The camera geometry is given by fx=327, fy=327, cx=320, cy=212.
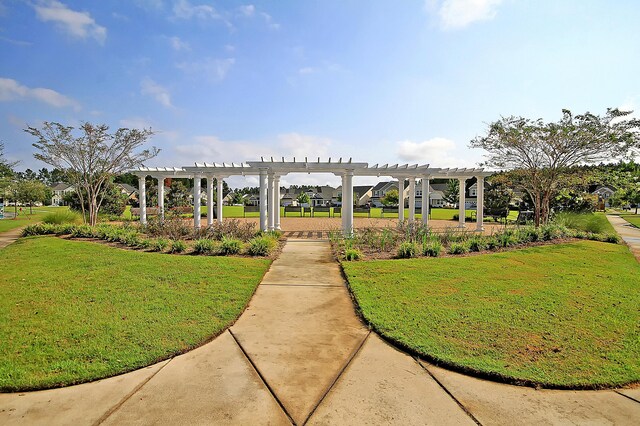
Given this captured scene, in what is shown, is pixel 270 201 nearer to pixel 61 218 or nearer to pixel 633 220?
pixel 61 218

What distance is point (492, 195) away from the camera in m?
26.6

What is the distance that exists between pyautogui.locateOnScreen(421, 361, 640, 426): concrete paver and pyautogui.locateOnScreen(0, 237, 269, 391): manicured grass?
3.31 metres

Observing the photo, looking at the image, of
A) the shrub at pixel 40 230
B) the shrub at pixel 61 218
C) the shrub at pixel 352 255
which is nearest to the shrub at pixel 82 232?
the shrub at pixel 40 230

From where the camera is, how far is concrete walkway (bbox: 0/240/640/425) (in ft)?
9.54

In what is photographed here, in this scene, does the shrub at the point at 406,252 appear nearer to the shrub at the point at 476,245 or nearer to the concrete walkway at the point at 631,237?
the shrub at the point at 476,245

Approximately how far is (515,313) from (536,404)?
2.41 meters

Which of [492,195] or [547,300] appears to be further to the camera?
[492,195]

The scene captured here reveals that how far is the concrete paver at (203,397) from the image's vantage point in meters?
2.87

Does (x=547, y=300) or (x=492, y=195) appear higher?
(x=492, y=195)

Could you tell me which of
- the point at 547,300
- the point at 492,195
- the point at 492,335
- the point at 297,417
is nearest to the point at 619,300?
the point at 547,300

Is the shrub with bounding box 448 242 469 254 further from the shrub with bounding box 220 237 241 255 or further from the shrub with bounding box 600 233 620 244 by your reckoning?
the shrub with bounding box 600 233 620 244

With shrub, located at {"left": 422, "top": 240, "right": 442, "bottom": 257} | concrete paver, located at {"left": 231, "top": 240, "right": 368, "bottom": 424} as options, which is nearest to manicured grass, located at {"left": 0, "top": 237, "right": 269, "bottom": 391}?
concrete paver, located at {"left": 231, "top": 240, "right": 368, "bottom": 424}

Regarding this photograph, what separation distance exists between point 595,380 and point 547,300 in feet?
8.88

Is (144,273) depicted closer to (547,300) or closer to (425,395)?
(425,395)
